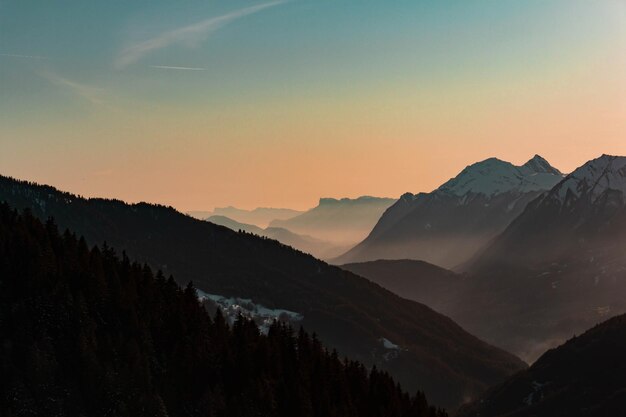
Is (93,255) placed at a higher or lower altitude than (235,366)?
higher

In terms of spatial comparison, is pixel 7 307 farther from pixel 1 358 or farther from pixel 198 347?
pixel 198 347

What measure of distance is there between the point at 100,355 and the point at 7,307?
20364 millimetres

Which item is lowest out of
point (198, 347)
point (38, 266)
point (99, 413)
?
point (99, 413)

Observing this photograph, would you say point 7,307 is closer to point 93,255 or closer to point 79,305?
point 79,305

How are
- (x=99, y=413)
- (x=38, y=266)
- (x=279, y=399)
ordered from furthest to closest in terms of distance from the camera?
(x=279, y=399)
(x=38, y=266)
(x=99, y=413)

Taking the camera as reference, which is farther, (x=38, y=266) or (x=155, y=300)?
(x=155, y=300)

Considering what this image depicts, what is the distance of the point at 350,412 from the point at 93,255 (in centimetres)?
6757

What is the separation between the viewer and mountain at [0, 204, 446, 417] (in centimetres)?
15462

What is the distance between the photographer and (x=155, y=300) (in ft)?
652

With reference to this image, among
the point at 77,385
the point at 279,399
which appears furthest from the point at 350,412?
the point at 77,385

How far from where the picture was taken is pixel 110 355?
16662 centimetres

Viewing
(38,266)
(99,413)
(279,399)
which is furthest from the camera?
(279,399)

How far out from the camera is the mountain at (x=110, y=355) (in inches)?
6088

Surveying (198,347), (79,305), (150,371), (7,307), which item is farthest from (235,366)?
(7,307)
